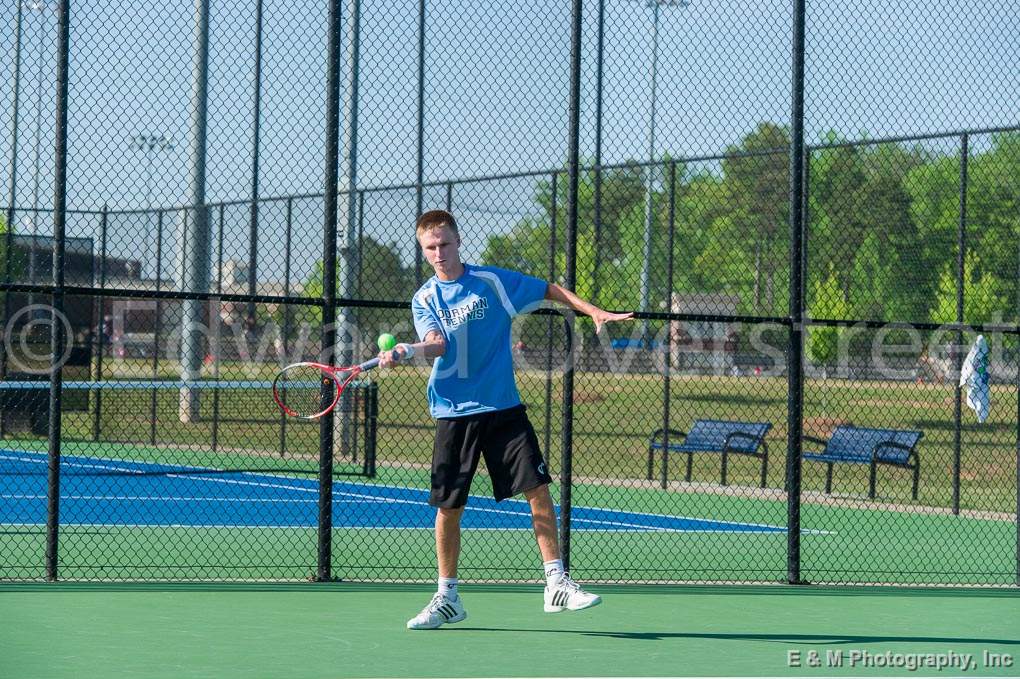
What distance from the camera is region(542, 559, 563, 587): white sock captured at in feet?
22.4

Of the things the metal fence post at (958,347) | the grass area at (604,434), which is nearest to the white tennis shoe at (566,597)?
the metal fence post at (958,347)

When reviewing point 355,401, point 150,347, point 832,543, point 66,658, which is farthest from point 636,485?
point 66,658

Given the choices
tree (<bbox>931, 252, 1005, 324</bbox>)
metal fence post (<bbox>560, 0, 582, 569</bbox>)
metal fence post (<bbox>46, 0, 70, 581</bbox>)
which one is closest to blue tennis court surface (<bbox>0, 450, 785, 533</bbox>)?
metal fence post (<bbox>560, 0, 582, 569</bbox>)

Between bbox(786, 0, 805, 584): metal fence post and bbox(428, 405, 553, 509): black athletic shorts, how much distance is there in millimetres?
2550

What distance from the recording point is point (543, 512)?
22.4 feet

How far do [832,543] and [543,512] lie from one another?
205 inches

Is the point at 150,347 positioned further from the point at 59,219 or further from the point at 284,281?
the point at 59,219

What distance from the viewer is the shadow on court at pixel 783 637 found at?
270 inches

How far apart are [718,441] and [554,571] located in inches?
330

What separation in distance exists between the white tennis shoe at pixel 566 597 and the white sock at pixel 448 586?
0.42 meters

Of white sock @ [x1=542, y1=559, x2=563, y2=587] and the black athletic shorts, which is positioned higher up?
the black athletic shorts

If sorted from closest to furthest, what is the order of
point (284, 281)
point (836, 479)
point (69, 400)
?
point (836, 479) < point (284, 281) < point (69, 400)

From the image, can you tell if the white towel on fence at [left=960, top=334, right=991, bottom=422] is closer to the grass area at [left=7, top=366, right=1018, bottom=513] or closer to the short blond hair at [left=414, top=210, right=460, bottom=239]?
the grass area at [left=7, top=366, right=1018, bottom=513]

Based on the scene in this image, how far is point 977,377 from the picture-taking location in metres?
11.8
